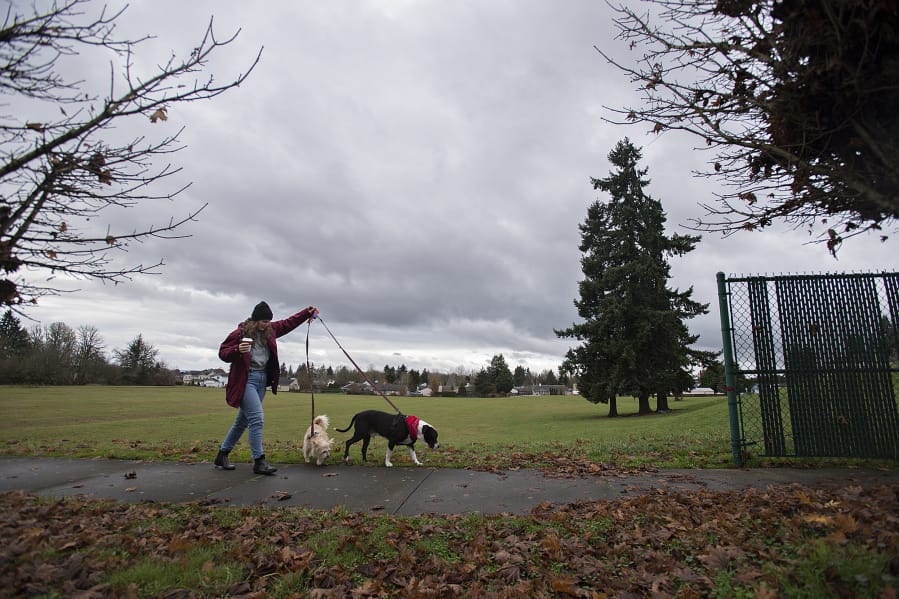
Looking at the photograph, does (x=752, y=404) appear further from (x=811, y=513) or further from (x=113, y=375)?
(x=113, y=375)

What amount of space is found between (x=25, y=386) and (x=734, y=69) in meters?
81.0

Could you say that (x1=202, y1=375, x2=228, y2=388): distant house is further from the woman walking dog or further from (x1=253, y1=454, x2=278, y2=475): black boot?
(x1=253, y1=454, x2=278, y2=475): black boot

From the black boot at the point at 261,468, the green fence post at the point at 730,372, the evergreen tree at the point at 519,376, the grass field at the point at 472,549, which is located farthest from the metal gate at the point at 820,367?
the evergreen tree at the point at 519,376

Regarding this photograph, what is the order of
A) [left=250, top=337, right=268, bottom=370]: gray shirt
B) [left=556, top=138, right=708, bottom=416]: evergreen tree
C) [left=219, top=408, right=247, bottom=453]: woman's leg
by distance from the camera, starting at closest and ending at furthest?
[left=219, top=408, right=247, bottom=453]: woman's leg → [left=250, top=337, right=268, bottom=370]: gray shirt → [left=556, top=138, right=708, bottom=416]: evergreen tree

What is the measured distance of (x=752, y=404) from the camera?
7.29 meters

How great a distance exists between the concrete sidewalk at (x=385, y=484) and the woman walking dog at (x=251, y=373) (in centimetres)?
36

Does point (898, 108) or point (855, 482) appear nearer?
point (898, 108)

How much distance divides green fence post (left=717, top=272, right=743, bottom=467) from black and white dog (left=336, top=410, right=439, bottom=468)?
4.82m

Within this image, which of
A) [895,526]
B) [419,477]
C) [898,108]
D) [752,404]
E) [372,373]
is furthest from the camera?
[372,373]

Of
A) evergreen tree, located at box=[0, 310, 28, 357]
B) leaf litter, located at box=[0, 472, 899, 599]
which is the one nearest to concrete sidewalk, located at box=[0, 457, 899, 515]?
leaf litter, located at box=[0, 472, 899, 599]

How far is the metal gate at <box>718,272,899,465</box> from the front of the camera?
6.47 metres

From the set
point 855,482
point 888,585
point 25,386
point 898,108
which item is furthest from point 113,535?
point 25,386

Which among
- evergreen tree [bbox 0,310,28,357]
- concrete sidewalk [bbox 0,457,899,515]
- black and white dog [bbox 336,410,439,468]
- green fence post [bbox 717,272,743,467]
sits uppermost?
evergreen tree [bbox 0,310,28,357]

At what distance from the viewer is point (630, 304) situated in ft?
87.2
